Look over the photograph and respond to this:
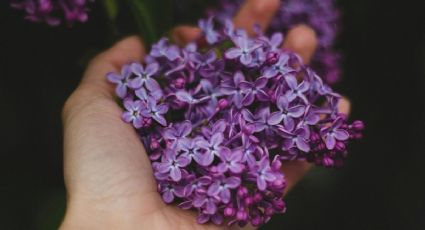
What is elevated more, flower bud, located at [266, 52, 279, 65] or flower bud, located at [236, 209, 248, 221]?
flower bud, located at [266, 52, 279, 65]

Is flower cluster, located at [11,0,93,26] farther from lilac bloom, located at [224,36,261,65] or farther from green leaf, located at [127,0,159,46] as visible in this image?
lilac bloom, located at [224,36,261,65]

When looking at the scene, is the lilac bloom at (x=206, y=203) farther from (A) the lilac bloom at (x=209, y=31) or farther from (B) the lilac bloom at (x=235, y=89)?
(A) the lilac bloom at (x=209, y=31)

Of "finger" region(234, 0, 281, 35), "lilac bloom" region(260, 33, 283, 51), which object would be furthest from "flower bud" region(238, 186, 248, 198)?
"finger" region(234, 0, 281, 35)

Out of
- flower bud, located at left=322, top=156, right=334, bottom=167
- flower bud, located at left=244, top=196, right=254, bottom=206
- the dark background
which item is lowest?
the dark background

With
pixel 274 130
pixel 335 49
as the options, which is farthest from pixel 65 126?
pixel 335 49

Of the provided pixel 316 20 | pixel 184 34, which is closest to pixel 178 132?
pixel 184 34

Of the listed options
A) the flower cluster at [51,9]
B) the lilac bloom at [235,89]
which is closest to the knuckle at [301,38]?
the lilac bloom at [235,89]
